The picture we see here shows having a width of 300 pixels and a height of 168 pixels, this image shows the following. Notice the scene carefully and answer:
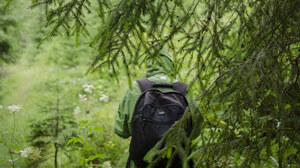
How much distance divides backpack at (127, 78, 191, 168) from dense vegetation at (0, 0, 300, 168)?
156 millimetres

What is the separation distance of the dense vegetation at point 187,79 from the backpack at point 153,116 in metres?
0.16

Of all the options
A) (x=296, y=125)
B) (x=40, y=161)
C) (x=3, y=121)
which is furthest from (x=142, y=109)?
(x=3, y=121)

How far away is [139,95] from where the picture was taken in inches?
98.7

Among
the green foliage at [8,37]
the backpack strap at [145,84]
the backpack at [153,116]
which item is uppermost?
the green foliage at [8,37]

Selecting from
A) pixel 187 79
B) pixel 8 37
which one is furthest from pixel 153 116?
pixel 8 37

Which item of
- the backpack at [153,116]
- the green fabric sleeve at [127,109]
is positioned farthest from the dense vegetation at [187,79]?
the green fabric sleeve at [127,109]

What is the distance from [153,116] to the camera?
2332 millimetres

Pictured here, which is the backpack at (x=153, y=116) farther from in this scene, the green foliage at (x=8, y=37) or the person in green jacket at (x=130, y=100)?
the green foliage at (x=8, y=37)

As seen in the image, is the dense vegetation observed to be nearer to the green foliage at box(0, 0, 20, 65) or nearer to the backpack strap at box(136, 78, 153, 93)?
the green foliage at box(0, 0, 20, 65)

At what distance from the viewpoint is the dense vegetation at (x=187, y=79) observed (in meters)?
1.48

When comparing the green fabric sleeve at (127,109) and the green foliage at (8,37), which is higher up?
the green foliage at (8,37)

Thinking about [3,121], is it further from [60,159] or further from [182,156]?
[182,156]

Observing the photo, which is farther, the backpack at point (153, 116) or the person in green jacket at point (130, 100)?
the person in green jacket at point (130, 100)

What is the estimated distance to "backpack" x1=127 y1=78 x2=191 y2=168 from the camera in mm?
2305
